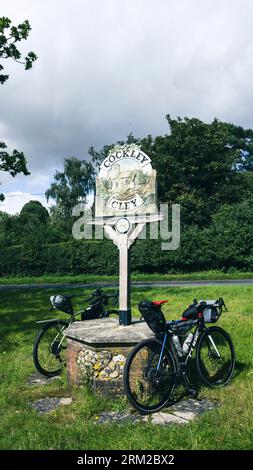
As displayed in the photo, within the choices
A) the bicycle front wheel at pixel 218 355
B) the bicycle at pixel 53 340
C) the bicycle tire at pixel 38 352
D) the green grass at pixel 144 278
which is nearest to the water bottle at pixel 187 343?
the bicycle front wheel at pixel 218 355

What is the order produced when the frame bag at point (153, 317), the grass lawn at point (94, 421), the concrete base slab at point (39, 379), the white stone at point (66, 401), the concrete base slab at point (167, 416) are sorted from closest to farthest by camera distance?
the grass lawn at point (94, 421), the concrete base slab at point (167, 416), the frame bag at point (153, 317), the white stone at point (66, 401), the concrete base slab at point (39, 379)

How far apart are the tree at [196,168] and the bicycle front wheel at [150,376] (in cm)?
2963

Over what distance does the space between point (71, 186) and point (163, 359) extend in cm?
4688

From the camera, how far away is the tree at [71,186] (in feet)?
166

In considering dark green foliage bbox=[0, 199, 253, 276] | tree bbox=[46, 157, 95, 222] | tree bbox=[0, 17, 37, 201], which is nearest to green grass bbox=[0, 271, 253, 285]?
dark green foliage bbox=[0, 199, 253, 276]

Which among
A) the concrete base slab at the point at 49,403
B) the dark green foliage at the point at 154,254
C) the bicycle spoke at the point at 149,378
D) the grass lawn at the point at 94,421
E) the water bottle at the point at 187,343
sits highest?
the dark green foliage at the point at 154,254

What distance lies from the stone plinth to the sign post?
763 mm

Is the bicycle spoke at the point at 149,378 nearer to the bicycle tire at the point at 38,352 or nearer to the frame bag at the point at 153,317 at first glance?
the frame bag at the point at 153,317

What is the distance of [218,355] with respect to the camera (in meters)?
5.98

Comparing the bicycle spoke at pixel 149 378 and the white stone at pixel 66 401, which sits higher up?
the bicycle spoke at pixel 149 378

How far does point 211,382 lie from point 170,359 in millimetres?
809

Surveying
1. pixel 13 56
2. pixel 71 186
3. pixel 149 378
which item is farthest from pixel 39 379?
pixel 71 186

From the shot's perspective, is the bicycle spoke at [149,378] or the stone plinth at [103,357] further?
the stone plinth at [103,357]

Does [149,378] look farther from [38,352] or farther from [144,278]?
[144,278]
